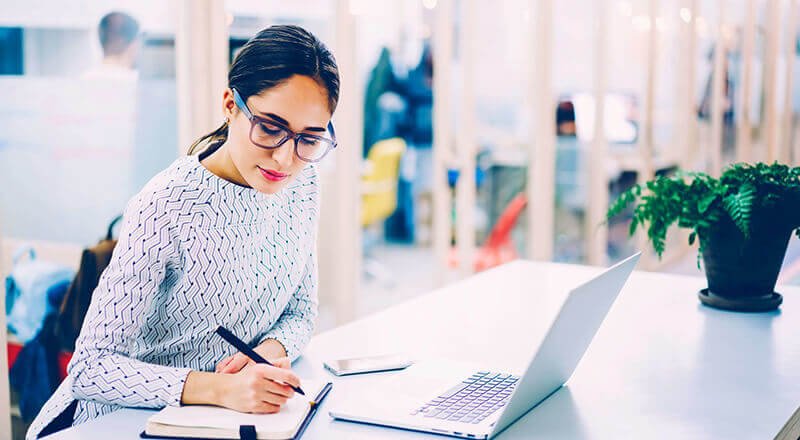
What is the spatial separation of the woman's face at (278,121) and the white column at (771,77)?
24.7 ft

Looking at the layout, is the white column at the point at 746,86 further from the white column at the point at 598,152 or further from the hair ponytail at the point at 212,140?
the hair ponytail at the point at 212,140

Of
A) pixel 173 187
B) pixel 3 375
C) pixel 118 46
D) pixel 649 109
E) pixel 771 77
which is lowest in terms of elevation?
pixel 3 375

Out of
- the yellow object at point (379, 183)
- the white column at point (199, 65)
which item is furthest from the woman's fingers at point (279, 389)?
the yellow object at point (379, 183)

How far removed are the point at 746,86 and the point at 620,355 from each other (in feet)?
22.7

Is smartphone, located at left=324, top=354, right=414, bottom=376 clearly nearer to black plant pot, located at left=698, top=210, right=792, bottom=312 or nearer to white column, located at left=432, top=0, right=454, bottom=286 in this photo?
black plant pot, located at left=698, top=210, right=792, bottom=312

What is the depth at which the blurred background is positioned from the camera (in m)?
2.88

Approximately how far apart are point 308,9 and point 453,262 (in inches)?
71.5

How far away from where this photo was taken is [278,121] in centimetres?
149

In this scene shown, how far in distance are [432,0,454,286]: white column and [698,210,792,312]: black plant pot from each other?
277 cm

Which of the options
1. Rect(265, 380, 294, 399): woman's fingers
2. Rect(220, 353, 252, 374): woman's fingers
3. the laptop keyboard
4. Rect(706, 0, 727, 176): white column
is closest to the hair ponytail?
Rect(220, 353, 252, 374): woman's fingers

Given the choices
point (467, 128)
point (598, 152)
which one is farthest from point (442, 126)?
point (598, 152)

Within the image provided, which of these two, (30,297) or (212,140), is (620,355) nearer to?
(212,140)

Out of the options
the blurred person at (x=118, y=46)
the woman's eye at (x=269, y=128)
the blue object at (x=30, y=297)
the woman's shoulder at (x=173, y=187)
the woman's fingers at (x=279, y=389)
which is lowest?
the blue object at (x=30, y=297)

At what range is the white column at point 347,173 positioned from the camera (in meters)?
3.69
